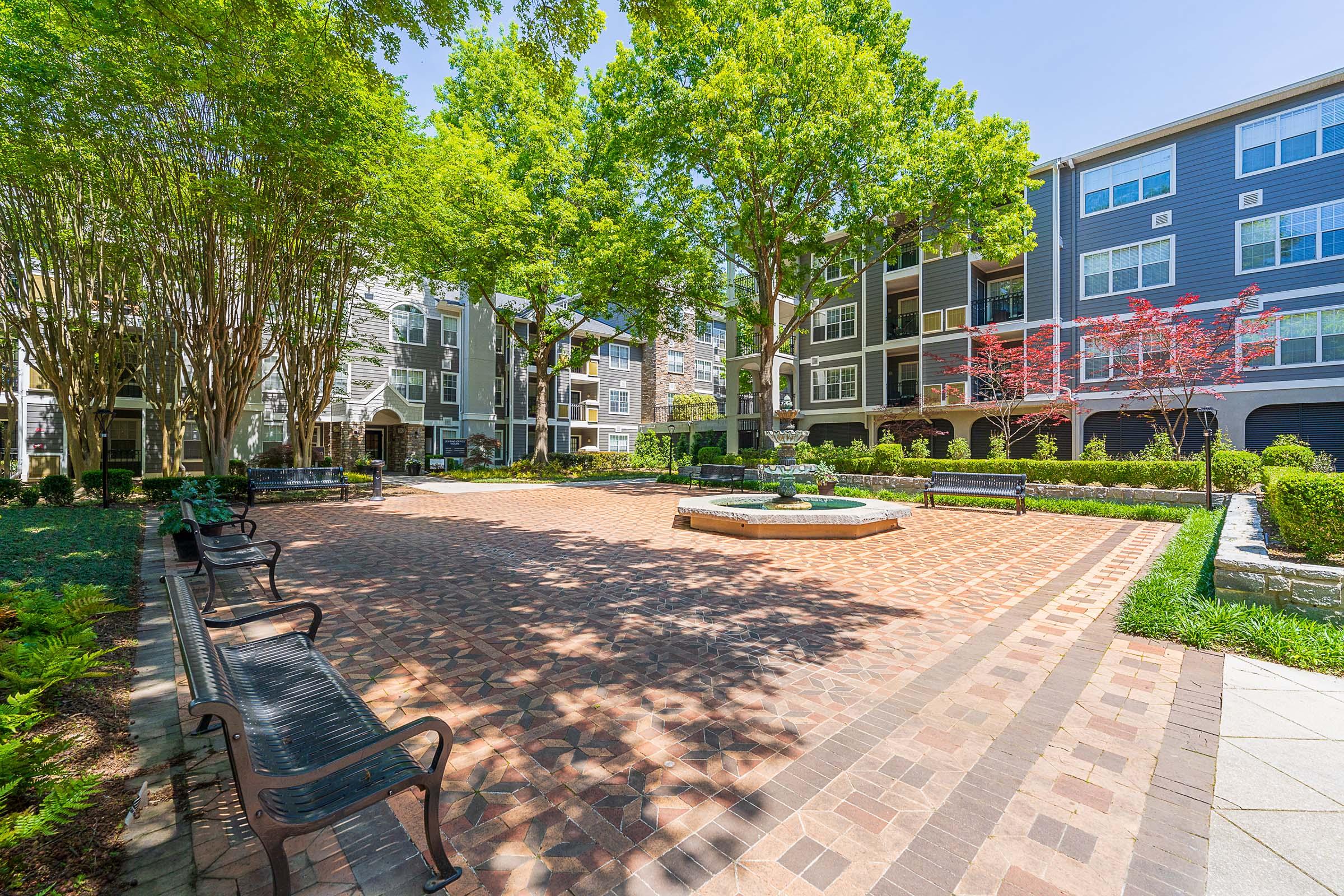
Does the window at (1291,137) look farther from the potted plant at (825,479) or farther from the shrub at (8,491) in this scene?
the shrub at (8,491)

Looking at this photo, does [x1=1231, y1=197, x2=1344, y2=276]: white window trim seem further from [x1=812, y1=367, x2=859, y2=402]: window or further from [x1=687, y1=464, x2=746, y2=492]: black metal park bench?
[x1=687, y1=464, x2=746, y2=492]: black metal park bench

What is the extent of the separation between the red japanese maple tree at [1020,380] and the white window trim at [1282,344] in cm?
458

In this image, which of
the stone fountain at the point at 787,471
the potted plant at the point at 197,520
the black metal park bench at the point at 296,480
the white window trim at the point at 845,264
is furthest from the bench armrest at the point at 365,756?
the white window trim at the point at 845,264

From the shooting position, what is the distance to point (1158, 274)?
20188mm

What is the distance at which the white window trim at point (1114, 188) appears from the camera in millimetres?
20094

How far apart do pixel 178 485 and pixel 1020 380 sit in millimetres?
27236

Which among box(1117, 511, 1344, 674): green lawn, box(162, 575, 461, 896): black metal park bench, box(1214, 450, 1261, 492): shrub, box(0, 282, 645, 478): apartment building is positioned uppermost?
box(0, 282, 645, 478): apartment building

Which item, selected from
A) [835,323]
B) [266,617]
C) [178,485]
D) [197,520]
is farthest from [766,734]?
[835,323]

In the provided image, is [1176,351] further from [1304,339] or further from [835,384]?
[835,384]

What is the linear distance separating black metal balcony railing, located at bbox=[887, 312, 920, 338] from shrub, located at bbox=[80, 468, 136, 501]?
28.3 m

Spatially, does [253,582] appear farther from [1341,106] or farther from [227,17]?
[1341,106]

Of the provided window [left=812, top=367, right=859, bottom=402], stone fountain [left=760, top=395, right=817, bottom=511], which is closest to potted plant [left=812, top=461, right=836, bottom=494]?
stone fountain [left=760, top=395, right=817, bottom=511]

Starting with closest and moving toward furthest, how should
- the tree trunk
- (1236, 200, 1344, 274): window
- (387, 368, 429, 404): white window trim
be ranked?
(1236, 200, 1344, 274): window → the tree trunk → (387, 368, 429, 404): white window trim

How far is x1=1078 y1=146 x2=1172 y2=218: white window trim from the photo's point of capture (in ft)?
65.9
